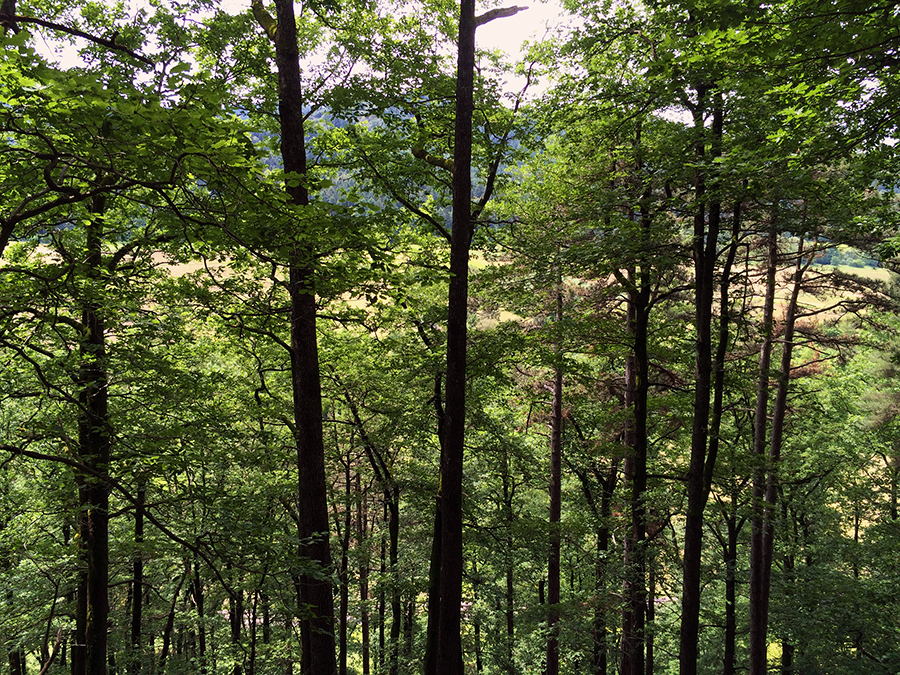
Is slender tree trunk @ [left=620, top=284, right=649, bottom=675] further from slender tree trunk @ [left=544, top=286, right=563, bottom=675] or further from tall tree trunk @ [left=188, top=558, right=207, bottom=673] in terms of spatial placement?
tall tree trunk @ [left=188, top=558, right=207, bottom=673]

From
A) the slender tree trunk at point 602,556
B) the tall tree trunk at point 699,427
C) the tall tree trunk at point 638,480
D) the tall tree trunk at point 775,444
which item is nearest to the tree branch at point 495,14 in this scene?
the tall tree trunk at point 638,480

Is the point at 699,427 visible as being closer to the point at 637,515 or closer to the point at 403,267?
the point at 637,515

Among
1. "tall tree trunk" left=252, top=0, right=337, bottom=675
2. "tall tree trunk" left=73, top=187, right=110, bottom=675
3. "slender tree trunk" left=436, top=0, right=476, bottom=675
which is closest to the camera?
"tall tree trunk" left=252, top=0, right=337, bottom=675

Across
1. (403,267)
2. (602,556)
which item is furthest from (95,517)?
(602,556)

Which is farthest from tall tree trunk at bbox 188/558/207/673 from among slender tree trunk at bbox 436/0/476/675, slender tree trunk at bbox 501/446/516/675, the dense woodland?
slender tree trunk at bbox 436/0/476/675

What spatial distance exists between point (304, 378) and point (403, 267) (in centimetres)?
377

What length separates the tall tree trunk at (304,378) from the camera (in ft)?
19.6

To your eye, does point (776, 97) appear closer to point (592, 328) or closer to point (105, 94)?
point (592, 328)

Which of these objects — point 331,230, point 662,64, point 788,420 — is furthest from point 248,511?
point 788,420

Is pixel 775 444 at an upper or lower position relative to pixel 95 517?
upper

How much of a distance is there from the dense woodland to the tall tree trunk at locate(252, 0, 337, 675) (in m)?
0.04

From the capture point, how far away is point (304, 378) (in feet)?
21.0

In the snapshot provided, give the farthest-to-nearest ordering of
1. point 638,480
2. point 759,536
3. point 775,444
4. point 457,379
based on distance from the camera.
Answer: point 759,536 < point 775,444 < point 638,480 < point 457,379

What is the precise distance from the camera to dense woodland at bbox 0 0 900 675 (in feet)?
14.4
